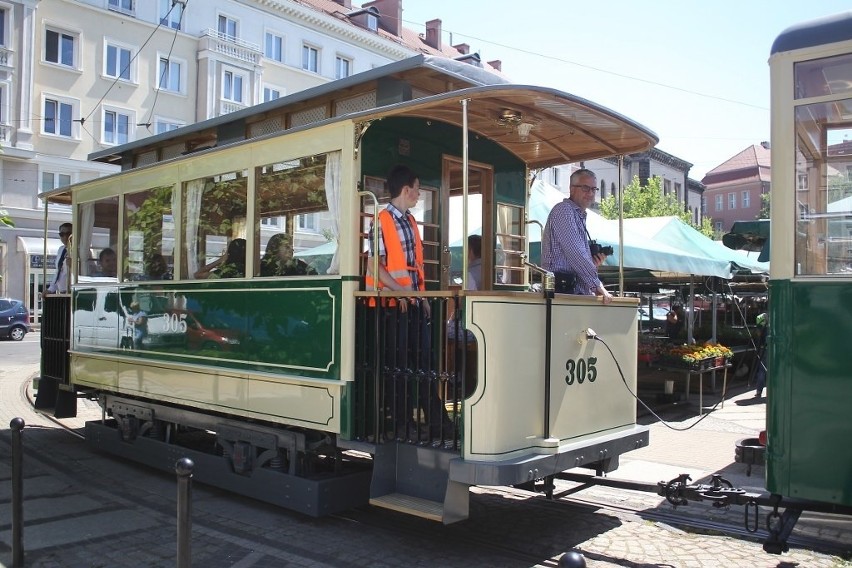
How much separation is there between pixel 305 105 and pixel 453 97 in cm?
205

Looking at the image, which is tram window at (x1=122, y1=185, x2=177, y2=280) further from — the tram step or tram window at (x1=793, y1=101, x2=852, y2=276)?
tram window at (x1=793, y1=101, x2=852, y2=276)

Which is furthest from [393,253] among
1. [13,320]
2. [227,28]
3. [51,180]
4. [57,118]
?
[227,28]

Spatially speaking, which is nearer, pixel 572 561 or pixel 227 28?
pixel 572 561

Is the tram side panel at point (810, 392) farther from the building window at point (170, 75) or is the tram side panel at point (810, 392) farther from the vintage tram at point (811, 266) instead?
the building window at point (170, 75)

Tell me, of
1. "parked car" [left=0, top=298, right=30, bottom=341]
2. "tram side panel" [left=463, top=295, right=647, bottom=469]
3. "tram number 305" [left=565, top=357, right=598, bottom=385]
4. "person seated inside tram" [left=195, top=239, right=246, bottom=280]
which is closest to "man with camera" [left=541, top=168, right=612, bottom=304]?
"tram side panel" [left=463, top=295, right=647, bottom=469]

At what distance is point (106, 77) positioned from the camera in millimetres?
30938

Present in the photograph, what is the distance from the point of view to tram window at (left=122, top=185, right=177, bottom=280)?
23.8 feet

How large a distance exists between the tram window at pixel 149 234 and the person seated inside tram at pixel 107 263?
0.27 meters

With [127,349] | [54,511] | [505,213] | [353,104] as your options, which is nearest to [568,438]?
[505,213]

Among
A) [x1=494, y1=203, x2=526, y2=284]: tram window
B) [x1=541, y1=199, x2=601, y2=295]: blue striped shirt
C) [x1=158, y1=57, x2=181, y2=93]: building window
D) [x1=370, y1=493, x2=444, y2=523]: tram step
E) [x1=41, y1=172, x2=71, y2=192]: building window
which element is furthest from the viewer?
[x1=158, y1=57, x2=181, y2=93]: building window

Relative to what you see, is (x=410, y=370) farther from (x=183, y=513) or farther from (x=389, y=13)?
(x=389, y=13)

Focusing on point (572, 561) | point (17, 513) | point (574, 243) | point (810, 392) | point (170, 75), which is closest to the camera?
point (572, 561)

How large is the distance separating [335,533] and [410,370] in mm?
1510

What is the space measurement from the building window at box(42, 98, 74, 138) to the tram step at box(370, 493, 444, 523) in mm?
29626
